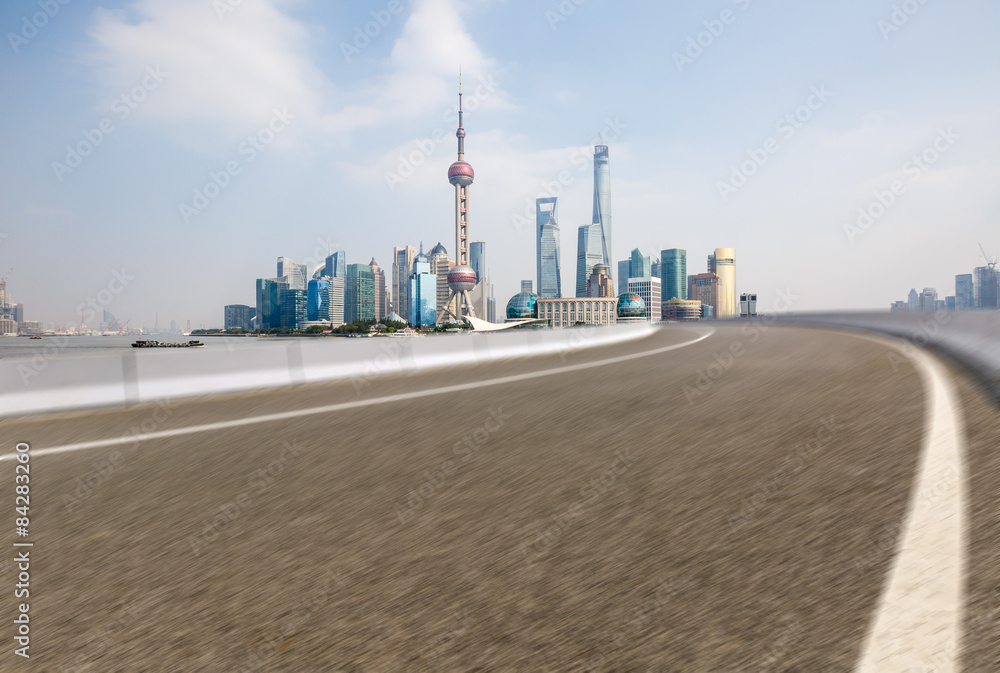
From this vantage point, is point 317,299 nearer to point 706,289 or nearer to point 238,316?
point 238,316

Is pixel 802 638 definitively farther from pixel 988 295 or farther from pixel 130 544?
pixel 988 295

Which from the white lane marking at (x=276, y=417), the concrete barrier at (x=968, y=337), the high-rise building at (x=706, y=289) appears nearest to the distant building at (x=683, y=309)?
the high-rise building at (x=706, y=289)

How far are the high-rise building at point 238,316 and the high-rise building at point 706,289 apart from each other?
405 feet

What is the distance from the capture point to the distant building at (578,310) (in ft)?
514

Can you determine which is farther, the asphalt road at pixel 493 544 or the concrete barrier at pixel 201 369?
the concrete barrier at pixel 201 369

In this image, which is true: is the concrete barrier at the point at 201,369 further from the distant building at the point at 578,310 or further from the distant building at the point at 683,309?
the distant building at the point at 683,309

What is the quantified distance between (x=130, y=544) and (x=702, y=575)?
305 cm

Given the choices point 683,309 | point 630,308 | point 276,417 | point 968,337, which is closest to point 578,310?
point 630,308

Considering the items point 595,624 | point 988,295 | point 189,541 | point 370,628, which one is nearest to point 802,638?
point 595,624

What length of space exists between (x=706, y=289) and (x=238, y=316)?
13530cm

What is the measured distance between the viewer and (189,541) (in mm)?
3467

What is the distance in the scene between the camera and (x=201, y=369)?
10.4 m

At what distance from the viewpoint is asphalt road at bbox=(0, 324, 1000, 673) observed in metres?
2.24

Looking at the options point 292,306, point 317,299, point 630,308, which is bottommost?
point 630,308
